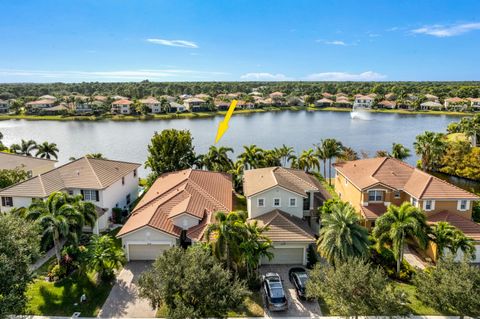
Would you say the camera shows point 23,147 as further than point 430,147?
Yes

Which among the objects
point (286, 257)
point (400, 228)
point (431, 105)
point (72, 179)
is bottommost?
point (286, 257)

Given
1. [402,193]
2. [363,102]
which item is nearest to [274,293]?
[402,193]

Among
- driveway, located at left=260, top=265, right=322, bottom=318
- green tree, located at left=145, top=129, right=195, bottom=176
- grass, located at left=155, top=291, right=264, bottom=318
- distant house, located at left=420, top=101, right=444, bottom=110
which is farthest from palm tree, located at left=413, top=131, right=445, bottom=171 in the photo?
distant house, located at left=420, top=101, right=444, bottom=110

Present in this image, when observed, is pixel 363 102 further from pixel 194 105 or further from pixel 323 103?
pixel 194 105

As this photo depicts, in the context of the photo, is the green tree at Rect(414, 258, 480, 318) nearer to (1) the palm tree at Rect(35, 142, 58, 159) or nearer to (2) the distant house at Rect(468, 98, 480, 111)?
(1) the palm tree at Rect(35, 142, 58, 159)

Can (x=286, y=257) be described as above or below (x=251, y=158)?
below

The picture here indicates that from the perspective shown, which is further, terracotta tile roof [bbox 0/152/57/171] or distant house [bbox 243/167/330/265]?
terracotta tile roof [bbox 0/152/57/171]

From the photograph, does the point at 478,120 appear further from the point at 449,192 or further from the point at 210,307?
the point at 210,307
